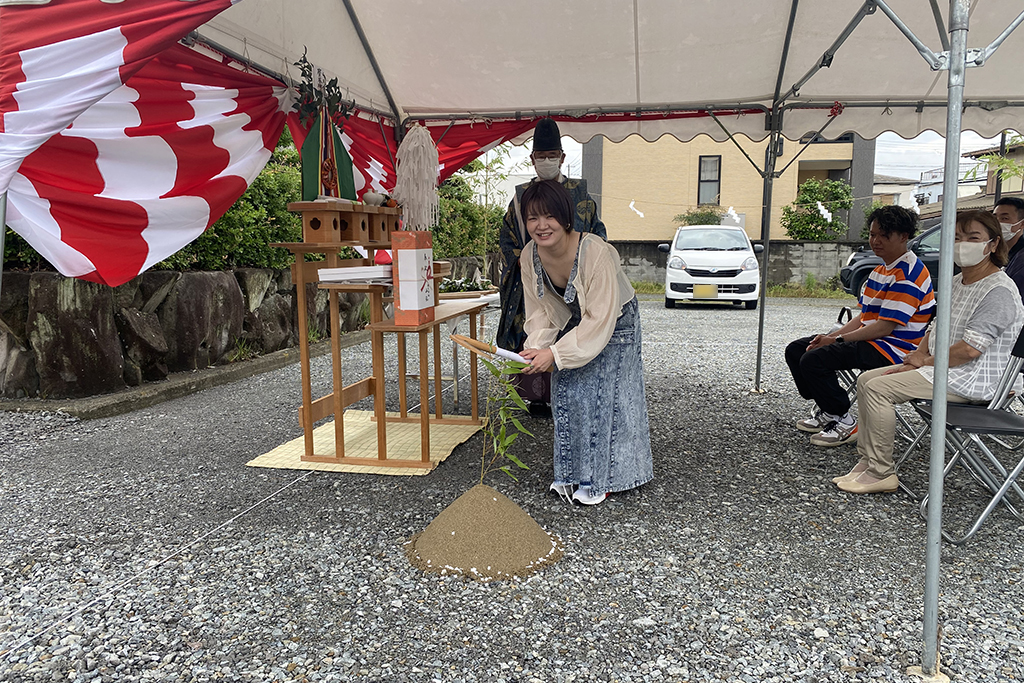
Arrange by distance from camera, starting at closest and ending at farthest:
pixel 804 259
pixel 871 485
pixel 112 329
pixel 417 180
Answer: pixel 871 485 < pixel 112 329 < pixel 417 180 < pixel 804 259

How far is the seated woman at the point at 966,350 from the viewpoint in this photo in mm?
2695

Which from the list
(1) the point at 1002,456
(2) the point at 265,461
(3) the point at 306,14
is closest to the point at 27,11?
(3) the point at 306,14

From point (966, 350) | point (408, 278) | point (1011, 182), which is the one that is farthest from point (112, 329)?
point (1011, 182)

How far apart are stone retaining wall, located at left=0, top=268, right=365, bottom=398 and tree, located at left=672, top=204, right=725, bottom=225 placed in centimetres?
1300

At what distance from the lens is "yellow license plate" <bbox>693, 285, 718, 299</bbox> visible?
432 inches

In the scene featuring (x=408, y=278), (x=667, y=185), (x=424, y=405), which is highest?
(x=667, y=185)

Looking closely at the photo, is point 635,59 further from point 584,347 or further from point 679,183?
point 679,183

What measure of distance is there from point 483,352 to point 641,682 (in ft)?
4.14

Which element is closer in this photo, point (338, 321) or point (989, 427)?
point (989, 427)

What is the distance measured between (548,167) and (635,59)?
1278 mm

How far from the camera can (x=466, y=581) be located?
2.31 m

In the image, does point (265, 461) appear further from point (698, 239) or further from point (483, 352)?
point (698, 239)

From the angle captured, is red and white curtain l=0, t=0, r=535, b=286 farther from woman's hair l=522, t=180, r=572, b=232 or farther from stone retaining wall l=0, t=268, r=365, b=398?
stone retaining wall l=0, t=268, r=365, b=398

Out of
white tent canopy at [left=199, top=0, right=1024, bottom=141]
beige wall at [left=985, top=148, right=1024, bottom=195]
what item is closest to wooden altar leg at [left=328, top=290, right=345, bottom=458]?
white tent canopy at [left=199, top=0, right=1024, bottom=141]
